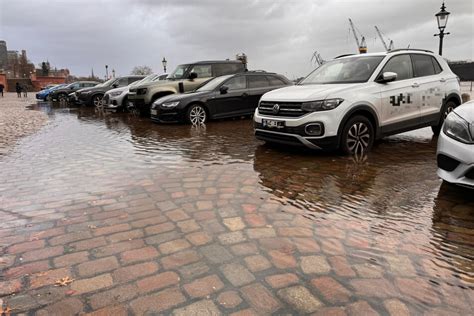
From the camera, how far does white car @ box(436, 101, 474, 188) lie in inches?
141

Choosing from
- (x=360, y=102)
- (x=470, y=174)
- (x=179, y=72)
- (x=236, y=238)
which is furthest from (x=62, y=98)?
(x=470, y=174)

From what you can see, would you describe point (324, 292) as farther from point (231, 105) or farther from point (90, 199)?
point (231, 105)

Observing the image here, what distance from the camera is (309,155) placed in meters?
5.96

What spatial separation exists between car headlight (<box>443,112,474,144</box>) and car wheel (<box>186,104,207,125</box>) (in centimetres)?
711

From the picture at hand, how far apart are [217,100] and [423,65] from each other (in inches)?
215

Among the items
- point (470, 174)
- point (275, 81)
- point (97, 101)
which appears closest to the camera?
point (470, 174)

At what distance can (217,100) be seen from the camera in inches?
408

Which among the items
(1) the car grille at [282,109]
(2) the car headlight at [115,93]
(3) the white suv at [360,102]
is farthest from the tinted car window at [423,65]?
(2) the car headlight at [115,93]

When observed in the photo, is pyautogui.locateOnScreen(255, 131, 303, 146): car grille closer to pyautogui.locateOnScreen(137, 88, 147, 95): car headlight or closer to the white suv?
the white suv

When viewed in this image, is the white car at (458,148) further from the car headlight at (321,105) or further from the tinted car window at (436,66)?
the tinted car window at (436,66)

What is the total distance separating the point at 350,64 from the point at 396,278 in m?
4.91

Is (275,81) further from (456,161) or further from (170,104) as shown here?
(456,161)

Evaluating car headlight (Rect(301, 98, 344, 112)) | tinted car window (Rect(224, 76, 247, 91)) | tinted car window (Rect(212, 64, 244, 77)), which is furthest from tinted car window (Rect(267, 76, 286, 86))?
car headlight (Rect(301, 98, 344, 112))

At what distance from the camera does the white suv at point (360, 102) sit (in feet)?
18.0
